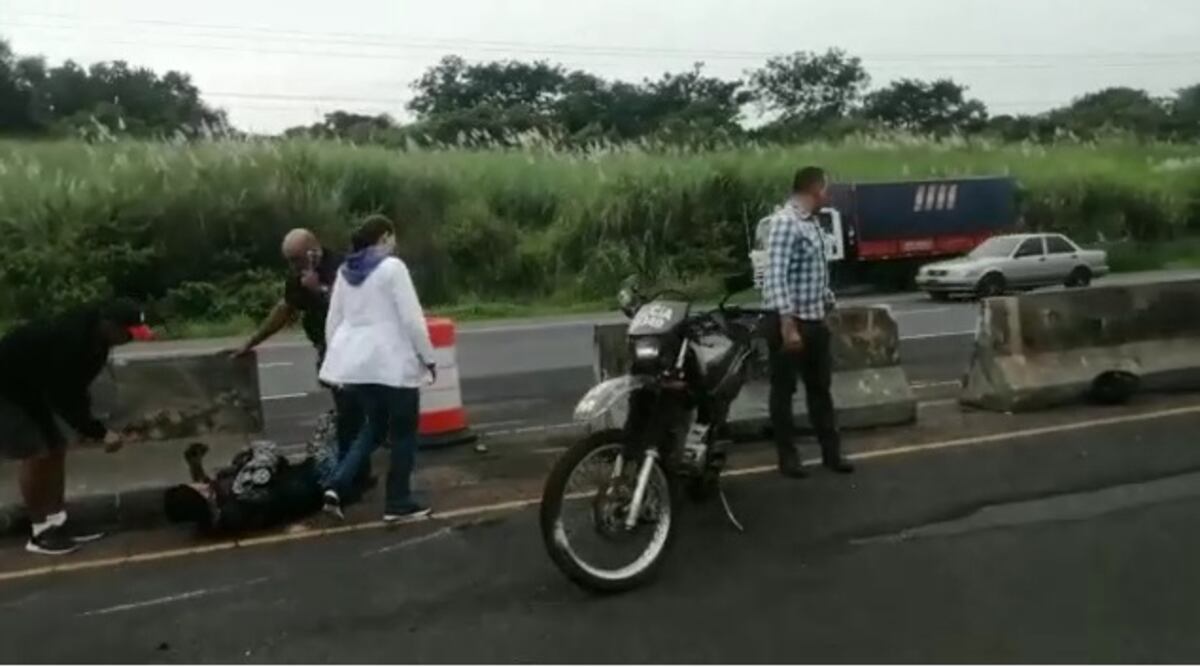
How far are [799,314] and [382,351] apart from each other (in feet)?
8.18

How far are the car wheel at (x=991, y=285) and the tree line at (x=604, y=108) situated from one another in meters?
15.3

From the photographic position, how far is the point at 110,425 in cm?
832

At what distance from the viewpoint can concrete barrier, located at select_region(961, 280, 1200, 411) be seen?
10688mm

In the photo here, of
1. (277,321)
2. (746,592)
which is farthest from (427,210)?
(746,592)

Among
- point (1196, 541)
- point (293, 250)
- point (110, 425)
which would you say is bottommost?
point (1196, 541)

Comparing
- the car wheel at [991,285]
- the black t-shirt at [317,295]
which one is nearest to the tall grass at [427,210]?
the car wheel at [991,285]

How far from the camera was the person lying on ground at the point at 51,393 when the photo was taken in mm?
7469

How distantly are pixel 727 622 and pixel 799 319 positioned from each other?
3.01m

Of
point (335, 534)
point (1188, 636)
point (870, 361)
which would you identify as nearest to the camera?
point (1188, 636)

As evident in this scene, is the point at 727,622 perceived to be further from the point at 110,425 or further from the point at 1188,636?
the point at 110,425

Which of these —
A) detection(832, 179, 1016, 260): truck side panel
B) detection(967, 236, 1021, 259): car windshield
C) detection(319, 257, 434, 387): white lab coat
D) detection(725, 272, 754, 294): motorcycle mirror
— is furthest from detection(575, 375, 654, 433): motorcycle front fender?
detection(832, 179, 1016, 260): truck side panel

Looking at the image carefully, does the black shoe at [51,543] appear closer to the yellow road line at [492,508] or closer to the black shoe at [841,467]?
the yellow road line at [492,508]

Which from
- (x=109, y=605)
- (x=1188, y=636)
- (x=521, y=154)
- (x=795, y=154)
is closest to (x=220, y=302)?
(x=521, y=154)

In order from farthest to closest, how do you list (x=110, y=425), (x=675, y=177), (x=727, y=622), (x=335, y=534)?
(x=675, y=177) → (x=110, y=425) → (x=335, y=534) → (x=727, y=622)
